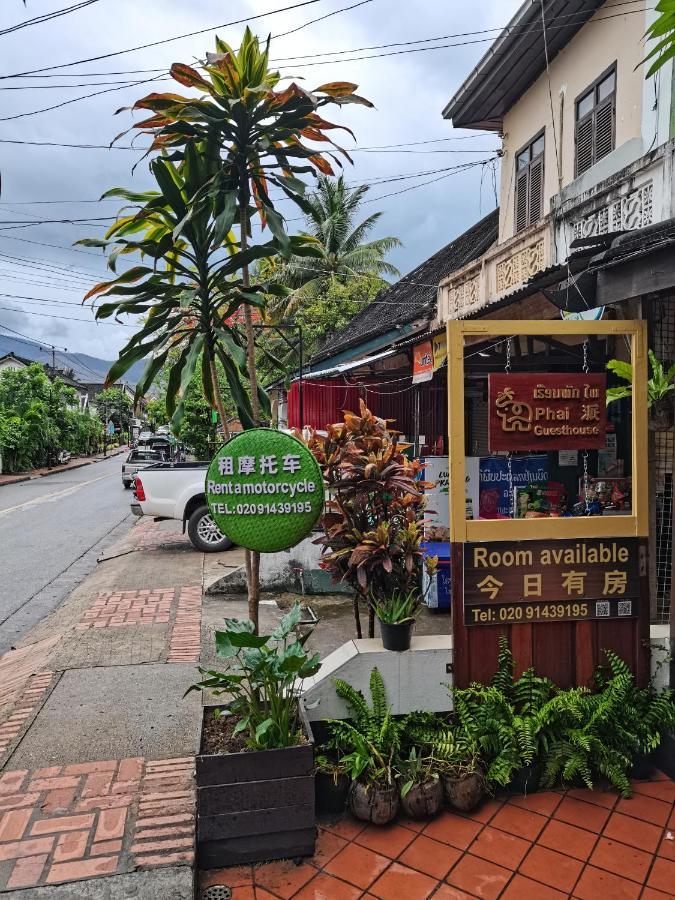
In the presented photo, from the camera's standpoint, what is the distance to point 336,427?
434cm

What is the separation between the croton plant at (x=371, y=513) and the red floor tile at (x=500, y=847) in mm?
1259

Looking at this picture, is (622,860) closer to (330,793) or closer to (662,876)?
(662,876)

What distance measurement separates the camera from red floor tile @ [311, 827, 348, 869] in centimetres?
313

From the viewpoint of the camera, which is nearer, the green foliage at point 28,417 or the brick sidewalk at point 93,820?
the brick sidewalk at point 93,820

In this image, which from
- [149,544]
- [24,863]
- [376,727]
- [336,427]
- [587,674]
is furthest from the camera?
[149,544]

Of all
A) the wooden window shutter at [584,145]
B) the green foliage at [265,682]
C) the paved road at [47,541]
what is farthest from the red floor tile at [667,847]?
the wooden window shutter at [584,145]

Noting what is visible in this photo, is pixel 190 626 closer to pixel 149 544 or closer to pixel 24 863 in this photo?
pixel 24 863

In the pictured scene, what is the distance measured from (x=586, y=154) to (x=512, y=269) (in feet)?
5.81

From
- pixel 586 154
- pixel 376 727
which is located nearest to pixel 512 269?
pixel 586 154

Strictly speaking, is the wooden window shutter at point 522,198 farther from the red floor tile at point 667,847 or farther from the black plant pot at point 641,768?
the red floor tile at point 667,847

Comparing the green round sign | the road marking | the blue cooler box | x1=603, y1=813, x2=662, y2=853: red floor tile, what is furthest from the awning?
the road marking

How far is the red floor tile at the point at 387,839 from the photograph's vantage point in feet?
10.4

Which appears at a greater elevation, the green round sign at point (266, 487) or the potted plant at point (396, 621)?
the green round sign at point (266, 487)

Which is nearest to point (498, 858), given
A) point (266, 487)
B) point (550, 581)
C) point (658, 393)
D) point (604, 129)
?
point (550, 581)
